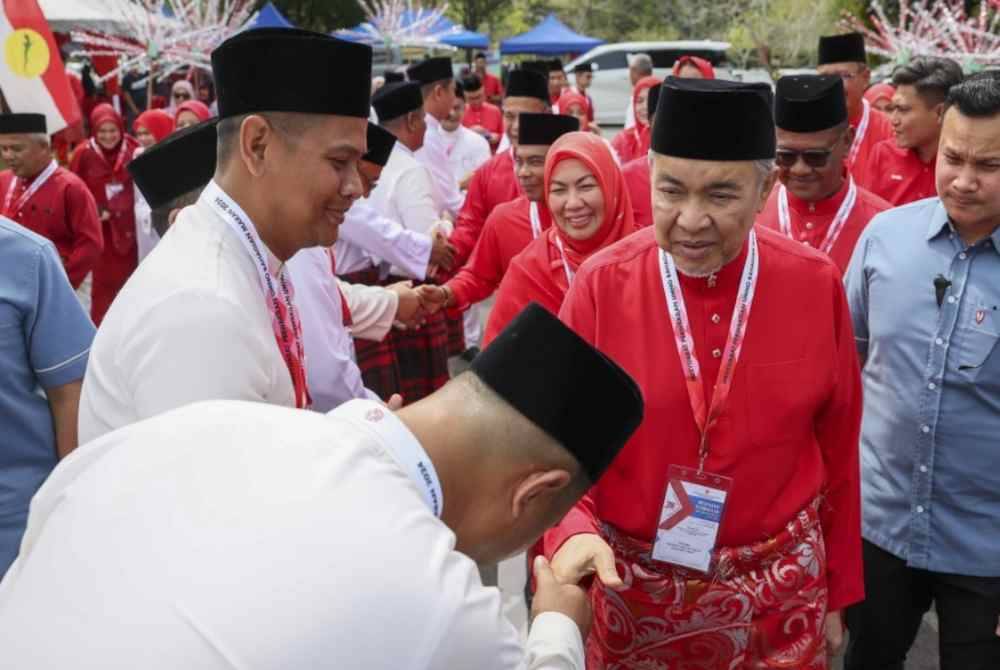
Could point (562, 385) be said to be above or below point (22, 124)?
above

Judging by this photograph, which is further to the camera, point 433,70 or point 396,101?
point 433,70

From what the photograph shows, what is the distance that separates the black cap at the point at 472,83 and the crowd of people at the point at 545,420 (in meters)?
11.3

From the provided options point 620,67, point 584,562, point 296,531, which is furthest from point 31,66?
point 620,67

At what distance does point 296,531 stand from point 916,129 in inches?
209

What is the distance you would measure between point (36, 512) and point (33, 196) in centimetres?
613

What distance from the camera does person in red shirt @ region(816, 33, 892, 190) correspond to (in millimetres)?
6773

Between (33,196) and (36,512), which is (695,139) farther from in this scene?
(33,196)

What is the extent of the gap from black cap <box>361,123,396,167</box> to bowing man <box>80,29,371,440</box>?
2703mm

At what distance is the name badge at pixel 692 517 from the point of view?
2.48 meters

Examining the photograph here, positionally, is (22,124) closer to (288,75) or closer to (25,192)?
(25,192)

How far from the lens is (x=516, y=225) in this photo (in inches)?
208

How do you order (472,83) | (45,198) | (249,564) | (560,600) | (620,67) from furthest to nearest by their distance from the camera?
1. (620,67)
2. (472,83)
3. (45,198)
4. (560,600)
5. (249,564)

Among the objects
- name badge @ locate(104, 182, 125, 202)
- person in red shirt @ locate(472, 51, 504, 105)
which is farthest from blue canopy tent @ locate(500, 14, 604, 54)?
name badge @ locate(104, 182, 125, 202)

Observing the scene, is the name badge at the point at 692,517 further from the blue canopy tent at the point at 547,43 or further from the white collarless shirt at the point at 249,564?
the blue canopy tent at the point at 547,43
